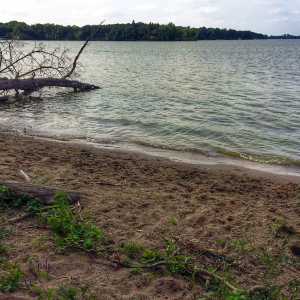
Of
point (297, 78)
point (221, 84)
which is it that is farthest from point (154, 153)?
point (297, 78)

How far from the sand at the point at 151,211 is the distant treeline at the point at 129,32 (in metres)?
54.4

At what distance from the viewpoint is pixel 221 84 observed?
64.5ft

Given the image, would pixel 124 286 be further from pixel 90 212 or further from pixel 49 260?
pixel 90 212

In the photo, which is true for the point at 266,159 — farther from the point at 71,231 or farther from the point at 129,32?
the point at 129,32

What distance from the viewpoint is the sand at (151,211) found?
283cm

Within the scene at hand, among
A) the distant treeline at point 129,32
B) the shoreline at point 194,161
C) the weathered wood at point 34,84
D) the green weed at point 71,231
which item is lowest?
the shoreline at point 194,161

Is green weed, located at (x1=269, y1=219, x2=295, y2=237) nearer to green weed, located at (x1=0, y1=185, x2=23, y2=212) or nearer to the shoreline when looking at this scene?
the shoreline

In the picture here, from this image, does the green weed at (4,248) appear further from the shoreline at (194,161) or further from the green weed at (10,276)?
the shoreline at (194,161)

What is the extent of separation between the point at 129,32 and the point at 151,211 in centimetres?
10452

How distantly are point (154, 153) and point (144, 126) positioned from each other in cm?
276

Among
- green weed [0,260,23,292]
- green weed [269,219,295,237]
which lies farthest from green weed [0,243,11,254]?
green weed [269,219,295,237]

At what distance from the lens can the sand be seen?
283 centimetres

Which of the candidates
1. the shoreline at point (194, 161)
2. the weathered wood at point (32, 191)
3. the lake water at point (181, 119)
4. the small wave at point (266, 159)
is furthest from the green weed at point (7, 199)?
the small wave at point (266, 159)

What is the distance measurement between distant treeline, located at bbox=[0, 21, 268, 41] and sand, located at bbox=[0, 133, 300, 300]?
5441cm
